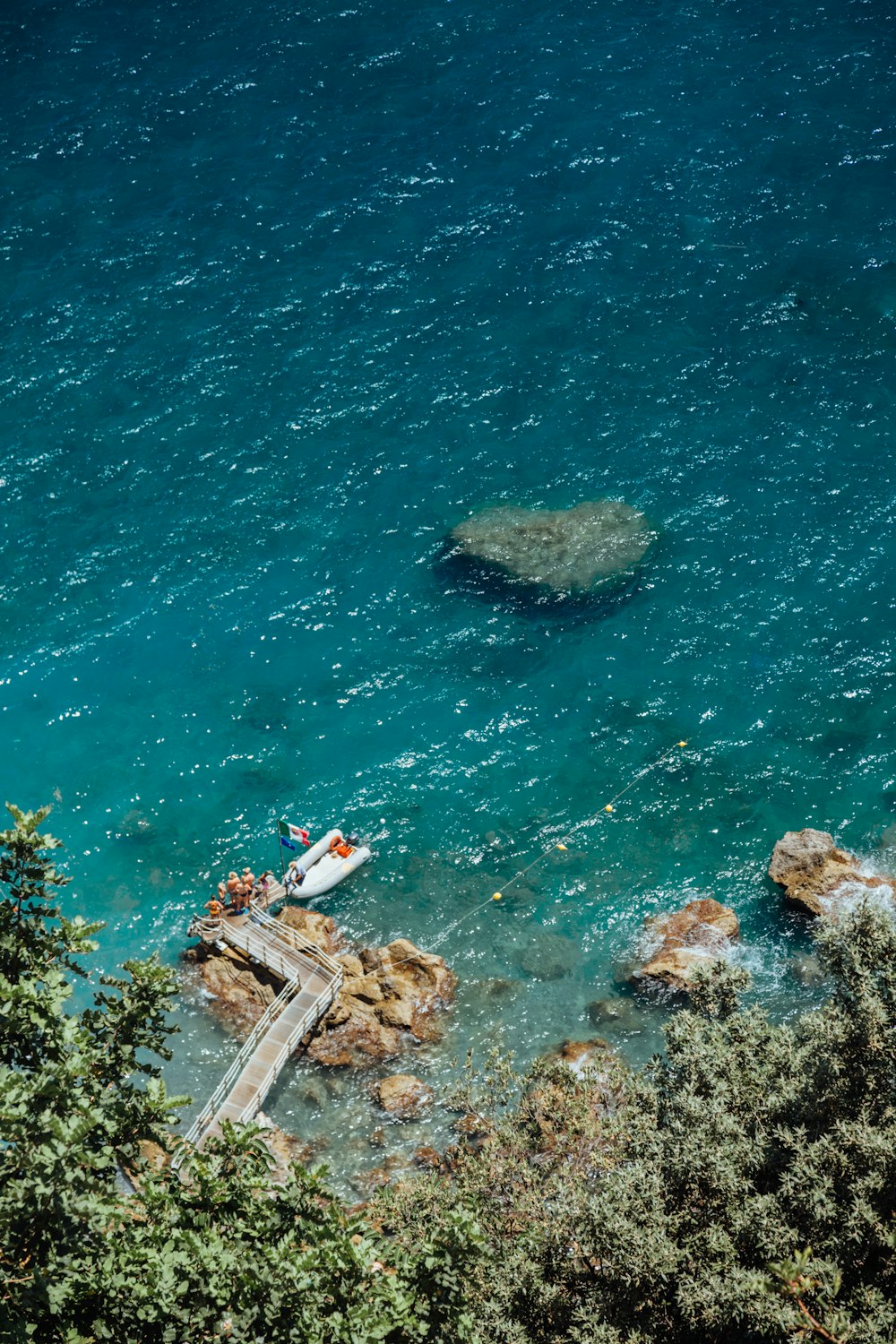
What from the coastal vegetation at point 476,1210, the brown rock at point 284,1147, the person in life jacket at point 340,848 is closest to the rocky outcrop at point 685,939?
the person in life jacket at point 340,848

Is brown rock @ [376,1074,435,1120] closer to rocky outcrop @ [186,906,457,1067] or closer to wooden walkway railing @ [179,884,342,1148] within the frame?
rocky outcrop @ [186,906,457,1067]

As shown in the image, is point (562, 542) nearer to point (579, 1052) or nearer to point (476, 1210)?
point (579, 1052)

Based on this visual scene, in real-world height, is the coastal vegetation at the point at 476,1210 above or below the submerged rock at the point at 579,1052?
above

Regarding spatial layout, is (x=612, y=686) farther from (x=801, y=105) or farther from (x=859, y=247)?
(x=801, y=105)

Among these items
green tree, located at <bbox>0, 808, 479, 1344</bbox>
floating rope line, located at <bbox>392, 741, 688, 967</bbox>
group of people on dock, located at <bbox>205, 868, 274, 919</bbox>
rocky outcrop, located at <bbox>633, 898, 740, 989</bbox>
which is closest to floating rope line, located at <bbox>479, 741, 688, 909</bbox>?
floating rope line, located at <bbox>392, 741, 688, 967</bbox>

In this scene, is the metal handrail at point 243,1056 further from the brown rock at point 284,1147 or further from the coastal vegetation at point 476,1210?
the coastal vegetation at point 476,1210

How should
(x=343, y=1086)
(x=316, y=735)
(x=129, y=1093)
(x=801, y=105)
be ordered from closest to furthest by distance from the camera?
(x=129, y=1093)
(x=343, y=1086)
(x=316, y=735)
(x=801, y=105)

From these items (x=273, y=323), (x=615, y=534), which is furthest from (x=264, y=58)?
(x=615, y=534)
